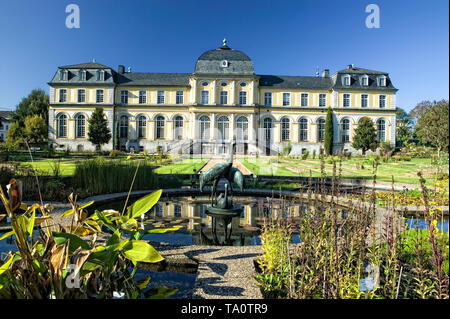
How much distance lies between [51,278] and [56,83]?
31.4m

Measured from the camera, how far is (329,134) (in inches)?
1043

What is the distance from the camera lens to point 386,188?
834 cm

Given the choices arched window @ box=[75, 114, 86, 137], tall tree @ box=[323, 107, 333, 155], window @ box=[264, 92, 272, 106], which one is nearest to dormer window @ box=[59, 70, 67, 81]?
arched window @ box=[75, 114, 86, 137]

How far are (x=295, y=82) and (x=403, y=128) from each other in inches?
663

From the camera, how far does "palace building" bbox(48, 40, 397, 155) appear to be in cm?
2725

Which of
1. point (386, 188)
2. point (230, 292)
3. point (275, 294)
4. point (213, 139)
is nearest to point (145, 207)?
point (230, 292)

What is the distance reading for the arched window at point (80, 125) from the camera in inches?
1072

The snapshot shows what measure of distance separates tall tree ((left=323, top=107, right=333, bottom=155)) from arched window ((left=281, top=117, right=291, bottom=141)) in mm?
3779

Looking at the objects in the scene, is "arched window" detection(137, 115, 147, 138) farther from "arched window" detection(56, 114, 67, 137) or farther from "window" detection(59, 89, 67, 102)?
"window" detection(59, 89, 67, 102)

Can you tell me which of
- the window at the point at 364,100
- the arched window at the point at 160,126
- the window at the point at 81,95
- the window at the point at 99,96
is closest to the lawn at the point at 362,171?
the window at the point at 364,100

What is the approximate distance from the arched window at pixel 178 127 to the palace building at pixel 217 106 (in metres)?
0.10

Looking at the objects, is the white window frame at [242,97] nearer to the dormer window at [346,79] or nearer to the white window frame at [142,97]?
the white window frame at [142,97]
